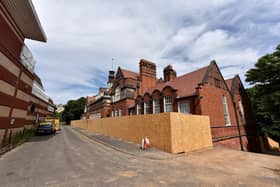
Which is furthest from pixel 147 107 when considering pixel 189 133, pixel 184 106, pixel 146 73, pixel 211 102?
pixel 189 133

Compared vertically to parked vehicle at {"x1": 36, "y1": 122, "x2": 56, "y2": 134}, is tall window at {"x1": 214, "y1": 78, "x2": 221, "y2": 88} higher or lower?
higher

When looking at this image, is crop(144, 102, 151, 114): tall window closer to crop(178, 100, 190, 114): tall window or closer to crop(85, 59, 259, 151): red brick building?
crop(85, 59, 259, 151): red brick building

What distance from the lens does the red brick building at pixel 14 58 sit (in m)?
10.6

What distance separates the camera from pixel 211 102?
1455 centimetres

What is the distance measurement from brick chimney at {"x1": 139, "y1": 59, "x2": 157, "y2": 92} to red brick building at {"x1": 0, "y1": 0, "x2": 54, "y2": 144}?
15.9 meters

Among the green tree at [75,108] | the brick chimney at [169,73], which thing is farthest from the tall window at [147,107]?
the green tree at [75,108]

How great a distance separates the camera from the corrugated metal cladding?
37.6 feet

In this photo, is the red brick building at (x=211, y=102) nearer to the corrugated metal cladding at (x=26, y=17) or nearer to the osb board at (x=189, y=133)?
the osb board at (x=189, y=133)

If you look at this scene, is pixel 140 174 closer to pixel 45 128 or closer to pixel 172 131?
pixel 172 131

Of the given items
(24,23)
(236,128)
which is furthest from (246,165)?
(24,23)

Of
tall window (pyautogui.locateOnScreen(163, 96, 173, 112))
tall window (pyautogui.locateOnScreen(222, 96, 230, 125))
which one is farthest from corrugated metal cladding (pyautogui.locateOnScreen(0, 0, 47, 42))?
tall window (pyautogui.locateOnScreen(222, 96, 230, 125))

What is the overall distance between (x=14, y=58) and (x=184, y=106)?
17062 mm

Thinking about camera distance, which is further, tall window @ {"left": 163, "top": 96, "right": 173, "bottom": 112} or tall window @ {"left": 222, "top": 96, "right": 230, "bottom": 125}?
tall window @ {"left": 222, "top": 96, "right": 230, "bottom": 125}

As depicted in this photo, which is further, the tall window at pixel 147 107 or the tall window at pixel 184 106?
the tall window at pixel 147 107
